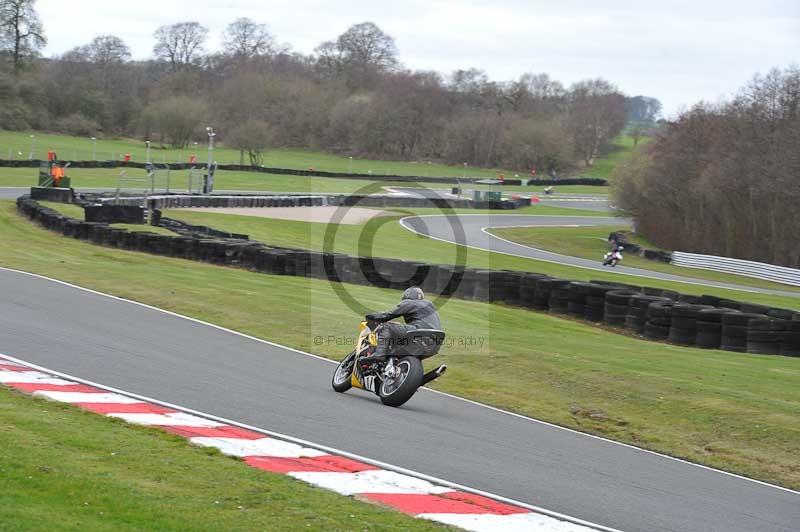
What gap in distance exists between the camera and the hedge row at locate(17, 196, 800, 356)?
54.5ft

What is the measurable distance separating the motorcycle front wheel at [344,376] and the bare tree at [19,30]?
3732 inches

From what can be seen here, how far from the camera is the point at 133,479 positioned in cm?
655

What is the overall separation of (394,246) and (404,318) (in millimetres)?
29179

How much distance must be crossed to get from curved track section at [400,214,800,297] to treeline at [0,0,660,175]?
28.8 metres

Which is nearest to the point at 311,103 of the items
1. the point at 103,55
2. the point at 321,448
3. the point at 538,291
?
the point at 103,55

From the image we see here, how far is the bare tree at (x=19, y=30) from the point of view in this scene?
96.9m

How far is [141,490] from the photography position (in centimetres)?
628

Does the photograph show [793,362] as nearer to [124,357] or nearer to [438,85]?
[124,357]

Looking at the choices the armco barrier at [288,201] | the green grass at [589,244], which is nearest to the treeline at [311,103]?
the armco barrier at [288,201]

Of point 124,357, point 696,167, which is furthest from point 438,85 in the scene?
point 124,357

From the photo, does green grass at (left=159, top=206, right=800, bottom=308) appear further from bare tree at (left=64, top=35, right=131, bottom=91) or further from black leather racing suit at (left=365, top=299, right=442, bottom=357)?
bare tree at (left=64, top=35, right=131, bottom=91)

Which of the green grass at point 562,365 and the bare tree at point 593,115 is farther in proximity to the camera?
the bare tree at point 593,115

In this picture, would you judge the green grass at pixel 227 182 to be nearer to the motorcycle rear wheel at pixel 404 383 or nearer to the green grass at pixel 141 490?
the motorcycle rear wheel at pixel 404 383

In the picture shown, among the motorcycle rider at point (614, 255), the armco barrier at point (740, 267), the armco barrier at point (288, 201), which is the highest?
the armco barrier at point (288, 201)
